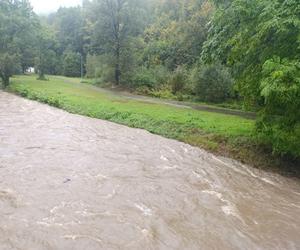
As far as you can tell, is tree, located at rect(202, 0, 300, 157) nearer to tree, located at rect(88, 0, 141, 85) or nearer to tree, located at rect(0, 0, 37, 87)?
tree, located at rect(88, 0, 141, 85)

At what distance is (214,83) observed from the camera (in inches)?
1294

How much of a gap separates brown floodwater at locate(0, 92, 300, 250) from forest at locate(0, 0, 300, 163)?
3.15m

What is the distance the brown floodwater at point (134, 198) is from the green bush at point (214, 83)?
16.1 m

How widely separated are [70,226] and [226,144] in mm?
10204

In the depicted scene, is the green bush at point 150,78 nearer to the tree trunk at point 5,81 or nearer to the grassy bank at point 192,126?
the grassy bank at point 192,126

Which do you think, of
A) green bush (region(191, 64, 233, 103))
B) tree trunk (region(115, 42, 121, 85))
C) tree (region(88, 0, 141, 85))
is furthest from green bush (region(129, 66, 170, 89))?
green bush (region(191, 64, 233, 103))

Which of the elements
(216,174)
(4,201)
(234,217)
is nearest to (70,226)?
(4,201)

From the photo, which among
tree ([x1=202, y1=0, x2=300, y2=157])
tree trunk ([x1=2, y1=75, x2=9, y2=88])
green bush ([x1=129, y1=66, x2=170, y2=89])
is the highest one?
tree ([x1=202, y1=0, x2=300, y2=157])

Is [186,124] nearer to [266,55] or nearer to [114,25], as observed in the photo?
[266,55]

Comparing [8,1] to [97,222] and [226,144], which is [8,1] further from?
[97,222]

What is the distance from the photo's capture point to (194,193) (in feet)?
37.5

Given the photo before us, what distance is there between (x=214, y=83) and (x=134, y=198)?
23757 mm

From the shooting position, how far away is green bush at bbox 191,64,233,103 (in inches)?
1293

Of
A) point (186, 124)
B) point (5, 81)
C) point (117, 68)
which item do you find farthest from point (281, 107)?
point (5, 81)
